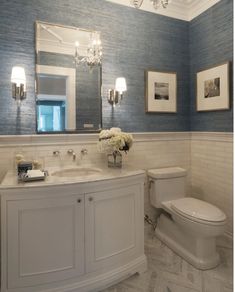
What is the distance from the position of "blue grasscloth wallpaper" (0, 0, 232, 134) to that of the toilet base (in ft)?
3.68

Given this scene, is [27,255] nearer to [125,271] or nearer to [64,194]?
[64,194]

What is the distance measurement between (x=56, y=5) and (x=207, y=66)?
1691 millimetres

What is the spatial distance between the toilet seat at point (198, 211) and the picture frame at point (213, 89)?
1018mm

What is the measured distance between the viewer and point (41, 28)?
80.7 inches

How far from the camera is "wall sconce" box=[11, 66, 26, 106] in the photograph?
1876 millimetres

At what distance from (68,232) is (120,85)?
58.6 inches

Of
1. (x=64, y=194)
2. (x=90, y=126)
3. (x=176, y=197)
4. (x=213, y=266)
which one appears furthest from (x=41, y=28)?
(x=213, y=266)

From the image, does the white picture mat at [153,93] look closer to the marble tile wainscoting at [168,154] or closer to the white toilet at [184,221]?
the marble tile wainscoting at [168,154]

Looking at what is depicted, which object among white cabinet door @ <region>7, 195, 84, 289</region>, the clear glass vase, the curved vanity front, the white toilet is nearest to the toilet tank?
the white toilet

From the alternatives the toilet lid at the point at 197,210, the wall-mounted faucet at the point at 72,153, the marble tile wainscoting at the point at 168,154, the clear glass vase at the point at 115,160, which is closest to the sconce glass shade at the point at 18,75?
the marble tile wainscoting at the point at 168,154

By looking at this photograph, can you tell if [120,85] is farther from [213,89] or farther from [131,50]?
[213,89]

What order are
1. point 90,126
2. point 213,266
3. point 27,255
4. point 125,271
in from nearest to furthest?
point 27,255 → point 125,271 → point 213,266 → point 90,126

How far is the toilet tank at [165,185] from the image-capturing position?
236 centimetres

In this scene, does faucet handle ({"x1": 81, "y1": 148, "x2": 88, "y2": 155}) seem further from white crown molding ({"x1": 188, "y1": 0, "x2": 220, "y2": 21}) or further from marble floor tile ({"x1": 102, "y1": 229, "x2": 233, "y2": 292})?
white crown molding ({"x1": 188, "y1": 0, "x2": 220, "y2": 21})
